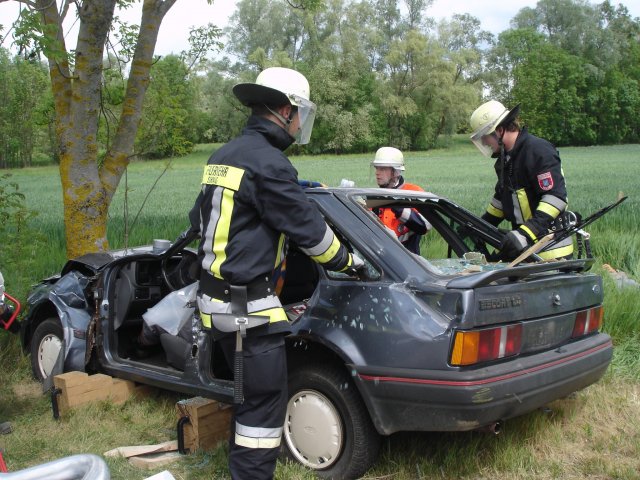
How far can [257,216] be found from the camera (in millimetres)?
2883

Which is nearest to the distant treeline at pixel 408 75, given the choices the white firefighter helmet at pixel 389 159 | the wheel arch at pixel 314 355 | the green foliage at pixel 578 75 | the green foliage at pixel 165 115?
the green foliage at pixel 578 75

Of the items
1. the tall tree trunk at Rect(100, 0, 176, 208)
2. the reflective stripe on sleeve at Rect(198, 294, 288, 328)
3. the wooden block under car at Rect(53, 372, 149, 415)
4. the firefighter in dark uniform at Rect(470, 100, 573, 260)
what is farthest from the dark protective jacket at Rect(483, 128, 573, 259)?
the tall tree trunk at Rect(100, 0, 176, 208)

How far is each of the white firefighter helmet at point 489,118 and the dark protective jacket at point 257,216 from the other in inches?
93.4

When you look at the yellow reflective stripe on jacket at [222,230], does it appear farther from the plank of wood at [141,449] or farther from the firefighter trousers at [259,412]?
the plank of wood at [141,449]

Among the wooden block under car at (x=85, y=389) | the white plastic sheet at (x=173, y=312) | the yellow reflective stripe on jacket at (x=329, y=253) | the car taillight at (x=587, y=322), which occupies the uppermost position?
the yellow reflective stripe on jacket at (x=329, y=253)

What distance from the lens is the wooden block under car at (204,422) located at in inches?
147

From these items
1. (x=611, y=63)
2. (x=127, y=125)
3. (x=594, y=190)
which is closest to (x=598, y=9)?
(x=611, y=63)

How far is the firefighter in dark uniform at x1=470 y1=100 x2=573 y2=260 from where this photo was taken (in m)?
4.63

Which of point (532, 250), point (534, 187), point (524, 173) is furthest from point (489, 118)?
point (532, 250)

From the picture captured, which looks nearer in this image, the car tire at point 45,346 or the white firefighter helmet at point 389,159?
the car tire at point 45,346

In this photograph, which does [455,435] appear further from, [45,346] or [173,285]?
[45,346]

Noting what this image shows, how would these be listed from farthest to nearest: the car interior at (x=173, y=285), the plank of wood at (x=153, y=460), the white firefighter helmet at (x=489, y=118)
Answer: the white firefighter helmet at (x=489, y=118) → the car interior at (x=173, y=285) → the plank of wood at (x=153, y=460)

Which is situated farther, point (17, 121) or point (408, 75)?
point (408, 75)

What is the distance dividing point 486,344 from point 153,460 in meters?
1.95
